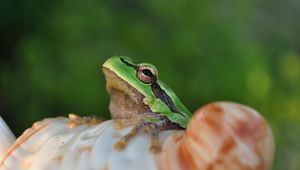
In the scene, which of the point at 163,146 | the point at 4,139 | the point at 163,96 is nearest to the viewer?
the point at 163,146

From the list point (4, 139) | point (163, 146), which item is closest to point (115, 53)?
point (4, 139)

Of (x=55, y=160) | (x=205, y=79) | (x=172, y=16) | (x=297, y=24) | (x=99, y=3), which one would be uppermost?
(x=55, y=160)

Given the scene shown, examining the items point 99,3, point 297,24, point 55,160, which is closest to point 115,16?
point 99,3

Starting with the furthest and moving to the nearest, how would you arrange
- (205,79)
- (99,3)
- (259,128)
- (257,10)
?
1. (257,10)
2. (99,3)
3. (205,79)
4. (259,128)

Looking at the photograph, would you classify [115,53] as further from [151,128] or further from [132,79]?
[151,128]

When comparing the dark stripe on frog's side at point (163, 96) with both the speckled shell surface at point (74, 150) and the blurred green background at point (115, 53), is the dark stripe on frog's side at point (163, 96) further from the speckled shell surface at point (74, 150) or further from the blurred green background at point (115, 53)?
the blurred green background at point (115, 53)

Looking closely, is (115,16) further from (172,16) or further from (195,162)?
(195,162)

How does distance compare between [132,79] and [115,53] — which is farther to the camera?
[115,53]
